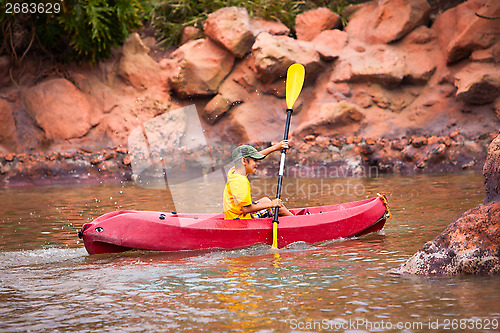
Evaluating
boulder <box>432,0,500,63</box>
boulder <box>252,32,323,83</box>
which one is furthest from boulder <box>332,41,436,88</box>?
boulder <box>252,32,323,83</box>

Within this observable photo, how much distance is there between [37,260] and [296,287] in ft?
8.99

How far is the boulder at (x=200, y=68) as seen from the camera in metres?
15.3

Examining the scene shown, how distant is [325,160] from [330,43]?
166 inches

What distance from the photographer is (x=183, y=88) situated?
1551 cm

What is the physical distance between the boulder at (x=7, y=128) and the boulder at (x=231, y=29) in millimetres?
5731

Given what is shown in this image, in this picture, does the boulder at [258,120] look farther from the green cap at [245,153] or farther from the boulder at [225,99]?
the green cap at [245,153]

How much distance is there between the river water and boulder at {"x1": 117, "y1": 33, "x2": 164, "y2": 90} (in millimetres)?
9353

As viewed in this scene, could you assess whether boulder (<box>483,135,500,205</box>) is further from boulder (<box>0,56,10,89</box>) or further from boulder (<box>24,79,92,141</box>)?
boulder (<box>0,56,10,89</box>)

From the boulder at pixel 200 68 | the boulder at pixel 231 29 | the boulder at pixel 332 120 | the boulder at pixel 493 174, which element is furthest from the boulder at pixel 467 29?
the boulder at pixel 493 174

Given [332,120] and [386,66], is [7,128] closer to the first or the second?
[332,120]

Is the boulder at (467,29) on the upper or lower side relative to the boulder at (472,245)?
upper

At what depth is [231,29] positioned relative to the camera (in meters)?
15.1

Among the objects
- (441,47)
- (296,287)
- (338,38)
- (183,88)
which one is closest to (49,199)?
(183,88)

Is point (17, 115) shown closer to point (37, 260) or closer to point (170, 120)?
point (170, 120)
